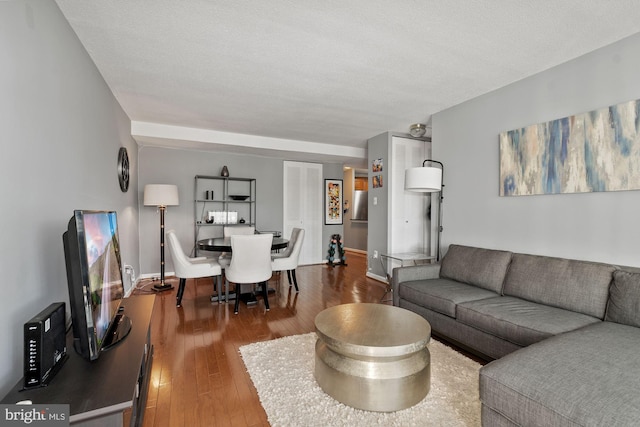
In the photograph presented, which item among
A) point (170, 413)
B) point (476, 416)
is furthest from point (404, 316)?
point (170, 413)

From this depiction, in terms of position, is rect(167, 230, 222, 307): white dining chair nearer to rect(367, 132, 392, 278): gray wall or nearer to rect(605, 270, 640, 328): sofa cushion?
rect(367, 132, 392, 278): gray wall

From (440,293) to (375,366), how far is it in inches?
48.6

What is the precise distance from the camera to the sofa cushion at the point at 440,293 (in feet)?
8.30

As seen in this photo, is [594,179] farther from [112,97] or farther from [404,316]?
[112,97]

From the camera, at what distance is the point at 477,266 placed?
9.53ft

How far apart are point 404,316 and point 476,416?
683 millimetres

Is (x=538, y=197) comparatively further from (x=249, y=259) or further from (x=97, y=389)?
(x=97, y=389)

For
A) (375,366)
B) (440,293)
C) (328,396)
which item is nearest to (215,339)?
(328,396)

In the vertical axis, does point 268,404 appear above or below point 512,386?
below

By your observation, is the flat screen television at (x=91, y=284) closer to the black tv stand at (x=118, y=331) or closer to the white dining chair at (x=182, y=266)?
the black tv stand at (x=118, y=331)

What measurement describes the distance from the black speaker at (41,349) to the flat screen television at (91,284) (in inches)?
2.9

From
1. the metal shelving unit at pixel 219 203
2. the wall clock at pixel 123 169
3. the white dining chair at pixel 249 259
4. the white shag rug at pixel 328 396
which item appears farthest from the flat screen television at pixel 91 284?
the metal shelving unit at pixel 219 203

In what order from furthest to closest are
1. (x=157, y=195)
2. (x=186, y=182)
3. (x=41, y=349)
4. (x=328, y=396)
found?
(x=186, y=182) < (x=157, y=195) < (x=328, y=396) < (x=41, y=349)

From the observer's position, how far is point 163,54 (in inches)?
97.4
